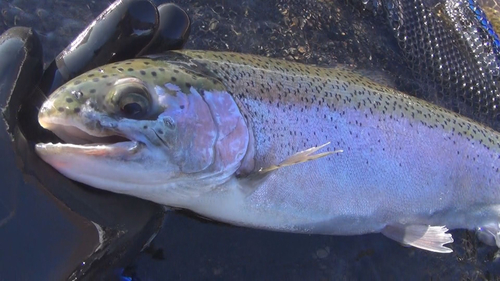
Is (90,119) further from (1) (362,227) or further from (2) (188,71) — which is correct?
(1) (362,227)

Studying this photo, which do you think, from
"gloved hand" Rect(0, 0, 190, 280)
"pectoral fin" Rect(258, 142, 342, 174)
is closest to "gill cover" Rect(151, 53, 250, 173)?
"pectoral fin" Rect(258, 142, 342, 174)

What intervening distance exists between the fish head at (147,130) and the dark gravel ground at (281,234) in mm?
548

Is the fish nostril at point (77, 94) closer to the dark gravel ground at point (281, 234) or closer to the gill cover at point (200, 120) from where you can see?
the gill cover at point (200, 120)

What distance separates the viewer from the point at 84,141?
6.39 feet

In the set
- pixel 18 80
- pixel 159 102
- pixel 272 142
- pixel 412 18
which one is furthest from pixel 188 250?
pixel 412 18

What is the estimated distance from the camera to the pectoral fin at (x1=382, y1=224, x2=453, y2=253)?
2684 millimetres

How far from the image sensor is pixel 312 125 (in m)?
2.40

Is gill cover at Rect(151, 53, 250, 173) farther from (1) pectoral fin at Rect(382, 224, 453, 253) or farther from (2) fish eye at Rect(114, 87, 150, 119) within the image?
(1) pectoral fin at Rect(382, 224, 453, 253)

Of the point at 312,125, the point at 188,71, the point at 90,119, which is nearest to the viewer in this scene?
the point at 90,119

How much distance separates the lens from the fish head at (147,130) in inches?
72.6

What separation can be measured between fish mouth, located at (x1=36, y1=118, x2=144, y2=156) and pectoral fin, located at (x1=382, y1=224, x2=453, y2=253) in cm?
163

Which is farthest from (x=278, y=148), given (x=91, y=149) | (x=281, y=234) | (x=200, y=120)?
(x=91, y=149)

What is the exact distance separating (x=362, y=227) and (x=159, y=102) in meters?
1.41

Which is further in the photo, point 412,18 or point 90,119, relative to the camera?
point 412,18
